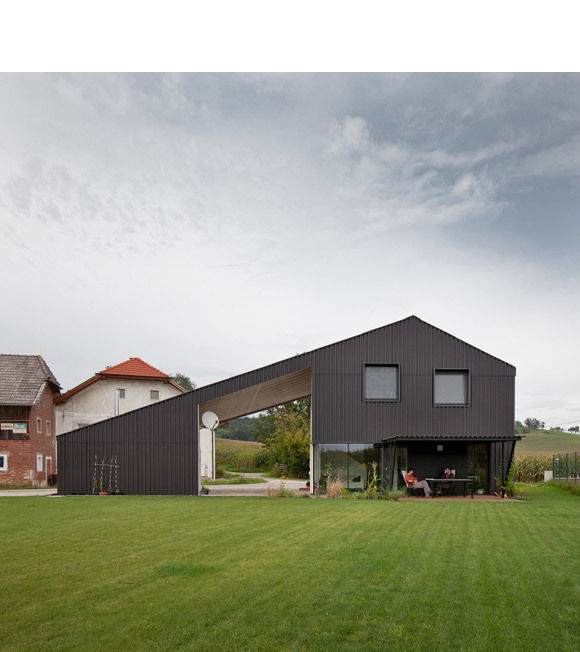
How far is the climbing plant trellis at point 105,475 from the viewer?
1981cm

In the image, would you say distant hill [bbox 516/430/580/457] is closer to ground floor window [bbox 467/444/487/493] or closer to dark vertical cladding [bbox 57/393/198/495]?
ground floor window [bbox 467/444/487/493]

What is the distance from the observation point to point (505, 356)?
2192 centimetres

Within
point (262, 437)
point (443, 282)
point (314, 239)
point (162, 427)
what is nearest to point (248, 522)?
point (162, 427)

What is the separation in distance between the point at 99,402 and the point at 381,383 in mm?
18825

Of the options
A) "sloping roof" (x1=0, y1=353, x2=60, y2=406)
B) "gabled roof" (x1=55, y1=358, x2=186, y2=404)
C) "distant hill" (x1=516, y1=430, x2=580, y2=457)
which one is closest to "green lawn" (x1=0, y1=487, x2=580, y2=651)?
"sloping roof" (x1=0, y1=353, x2=60, y2=406)

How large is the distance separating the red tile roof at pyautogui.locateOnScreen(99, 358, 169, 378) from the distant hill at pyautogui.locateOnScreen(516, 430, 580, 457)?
31702 mm

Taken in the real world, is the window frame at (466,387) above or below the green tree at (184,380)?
above

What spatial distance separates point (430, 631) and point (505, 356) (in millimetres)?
18747

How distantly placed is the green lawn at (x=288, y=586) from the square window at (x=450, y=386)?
9.92 metres

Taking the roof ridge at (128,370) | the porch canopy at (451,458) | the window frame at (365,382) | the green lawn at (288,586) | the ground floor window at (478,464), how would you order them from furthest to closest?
1. the roof ridge at (128,370)
2. the window frame at (365,382)
3. the ground floor window at (478,464)
4. the porch canopy at (451,458)
5. the green lawn at (288,586)

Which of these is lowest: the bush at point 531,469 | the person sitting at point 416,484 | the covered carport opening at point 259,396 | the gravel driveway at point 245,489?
the bush at point 531,469

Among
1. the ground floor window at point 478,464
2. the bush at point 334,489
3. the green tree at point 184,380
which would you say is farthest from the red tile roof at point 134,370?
the green tree at point 184,380

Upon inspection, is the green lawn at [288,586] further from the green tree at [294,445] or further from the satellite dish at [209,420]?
the green tree at [294,445]

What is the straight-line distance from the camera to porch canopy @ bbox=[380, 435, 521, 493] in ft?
66.0
